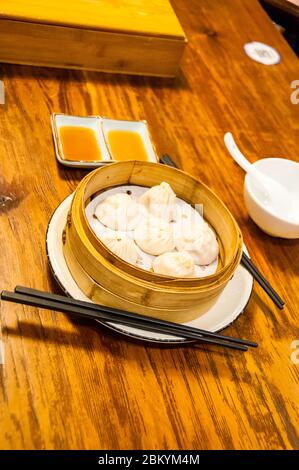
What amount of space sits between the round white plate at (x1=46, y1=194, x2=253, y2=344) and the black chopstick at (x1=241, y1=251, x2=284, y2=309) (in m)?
0.02

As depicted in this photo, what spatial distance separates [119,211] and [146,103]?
32.6 inches

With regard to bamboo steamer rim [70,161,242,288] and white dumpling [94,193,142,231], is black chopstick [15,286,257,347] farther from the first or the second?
white dumpling [94,193,142,231]

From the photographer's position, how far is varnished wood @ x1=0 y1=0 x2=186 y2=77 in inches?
68.7

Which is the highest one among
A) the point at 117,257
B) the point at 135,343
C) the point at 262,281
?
the point at 117,257

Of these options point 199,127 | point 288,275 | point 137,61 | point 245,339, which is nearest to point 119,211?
point 245,339

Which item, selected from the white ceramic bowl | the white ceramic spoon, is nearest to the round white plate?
the white ceramic bowl

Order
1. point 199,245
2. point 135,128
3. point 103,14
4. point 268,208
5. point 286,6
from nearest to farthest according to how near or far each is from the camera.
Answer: point 199,245 → point 268,208 → point 135,128 → point 103,14 → point 286,6

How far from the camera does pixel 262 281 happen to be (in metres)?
1.39

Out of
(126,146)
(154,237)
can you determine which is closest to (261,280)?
(154,237)

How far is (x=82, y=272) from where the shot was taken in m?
1.14

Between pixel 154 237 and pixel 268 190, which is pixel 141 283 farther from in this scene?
pixel 268 190

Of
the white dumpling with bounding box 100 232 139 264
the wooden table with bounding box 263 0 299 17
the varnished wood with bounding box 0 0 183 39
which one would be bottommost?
the white dumpling with bounding box 100 232 139 264

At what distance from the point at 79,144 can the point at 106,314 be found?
0.75m

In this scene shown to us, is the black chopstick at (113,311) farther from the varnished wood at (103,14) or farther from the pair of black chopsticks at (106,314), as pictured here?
the varnished wood at (103,14)
